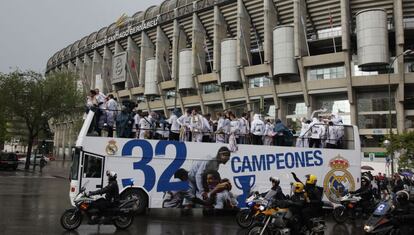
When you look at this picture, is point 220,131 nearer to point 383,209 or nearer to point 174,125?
point 174,125

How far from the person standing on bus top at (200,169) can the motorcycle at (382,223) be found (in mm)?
5925

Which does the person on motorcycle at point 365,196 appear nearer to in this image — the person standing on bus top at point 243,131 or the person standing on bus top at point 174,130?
the person standing on bus top at point 243,131

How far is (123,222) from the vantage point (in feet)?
34.0

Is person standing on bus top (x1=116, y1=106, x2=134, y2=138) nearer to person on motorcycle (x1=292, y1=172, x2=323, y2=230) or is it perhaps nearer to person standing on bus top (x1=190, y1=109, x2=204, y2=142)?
person standing on bus top (x1=190, y1=109, x2=204, y2=142)

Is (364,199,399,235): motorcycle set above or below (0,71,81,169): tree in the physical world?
below

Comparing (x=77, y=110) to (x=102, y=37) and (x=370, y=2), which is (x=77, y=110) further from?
(x=102, y=37)

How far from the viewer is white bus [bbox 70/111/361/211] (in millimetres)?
12023

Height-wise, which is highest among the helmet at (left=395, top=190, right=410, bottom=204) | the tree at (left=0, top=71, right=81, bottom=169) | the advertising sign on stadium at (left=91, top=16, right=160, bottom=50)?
the advertising sign on stadium at (left=91, top=16, right=160, bottom=50)

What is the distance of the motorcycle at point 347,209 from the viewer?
13500 mm

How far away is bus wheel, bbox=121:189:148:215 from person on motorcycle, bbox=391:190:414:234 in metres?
7.41

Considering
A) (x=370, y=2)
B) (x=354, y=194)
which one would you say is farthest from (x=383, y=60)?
(x=354, y=194)

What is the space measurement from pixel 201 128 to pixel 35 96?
89.0 feet

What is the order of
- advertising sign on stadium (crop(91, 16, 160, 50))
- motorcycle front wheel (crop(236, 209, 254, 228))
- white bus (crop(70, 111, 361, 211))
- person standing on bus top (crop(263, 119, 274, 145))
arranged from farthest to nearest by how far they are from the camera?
advertising sign on stadium (crop(91, 16, 160, 50)) → person standing on bus top (crop(263, 119, 274, 145)) → white bus (crop(70, 111, 361, 211)) → motorcycle front wheel (crop(236, 209, 254, 228))

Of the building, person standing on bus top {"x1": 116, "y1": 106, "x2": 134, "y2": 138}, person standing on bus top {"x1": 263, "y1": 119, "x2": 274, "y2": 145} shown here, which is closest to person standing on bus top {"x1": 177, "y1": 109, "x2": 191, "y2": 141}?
person standing on bus top {"x1": 116, "y1": 106, "x2": 134, "y2": 138}
